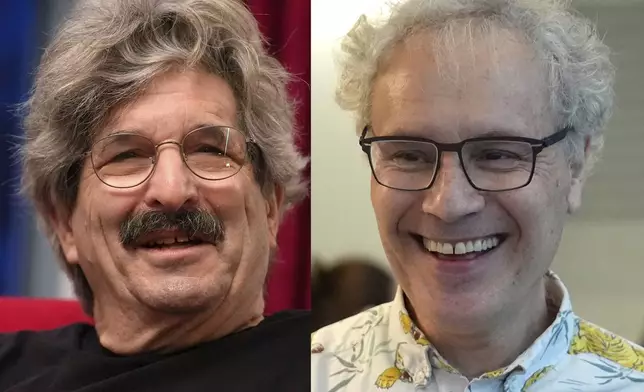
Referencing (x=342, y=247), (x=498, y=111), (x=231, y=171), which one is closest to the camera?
(x=498, y=111)

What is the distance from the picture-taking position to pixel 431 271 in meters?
0.81

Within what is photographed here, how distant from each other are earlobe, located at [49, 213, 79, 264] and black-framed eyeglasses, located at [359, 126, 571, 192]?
65cm

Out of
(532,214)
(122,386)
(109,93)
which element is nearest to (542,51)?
(532,214)

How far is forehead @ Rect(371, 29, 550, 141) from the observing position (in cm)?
75

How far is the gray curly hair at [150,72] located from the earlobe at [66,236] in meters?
0.02

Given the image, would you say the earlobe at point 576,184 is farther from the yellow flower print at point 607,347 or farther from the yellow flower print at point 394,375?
the yellow flower print at point 394,375

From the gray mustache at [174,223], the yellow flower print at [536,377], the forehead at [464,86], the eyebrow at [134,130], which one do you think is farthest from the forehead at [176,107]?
the yellow flower print at [536,377]

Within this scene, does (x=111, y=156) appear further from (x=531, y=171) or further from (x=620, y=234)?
(x=620, y=234)

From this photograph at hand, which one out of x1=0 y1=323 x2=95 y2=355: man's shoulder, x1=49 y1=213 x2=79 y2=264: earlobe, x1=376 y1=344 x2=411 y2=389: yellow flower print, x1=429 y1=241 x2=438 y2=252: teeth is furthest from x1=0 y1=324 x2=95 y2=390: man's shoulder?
x1=429 y1=241 x2=438 y2=252: teeth

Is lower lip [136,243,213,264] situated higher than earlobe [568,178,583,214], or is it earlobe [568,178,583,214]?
earlobe [568,178,583,214]

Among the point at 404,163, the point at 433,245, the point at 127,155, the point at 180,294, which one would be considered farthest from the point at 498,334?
the point at 127,155

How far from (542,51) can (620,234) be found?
Answer: 0.27 m

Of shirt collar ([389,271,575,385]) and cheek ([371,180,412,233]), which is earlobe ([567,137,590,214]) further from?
cheek ([371,180,412,233])

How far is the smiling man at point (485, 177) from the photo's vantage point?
2.47 feet
